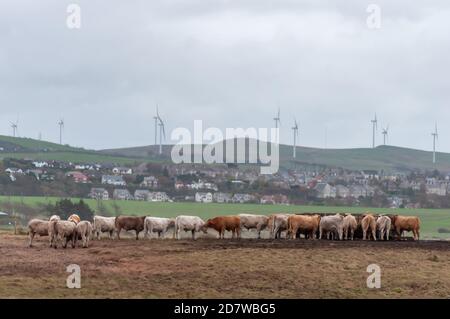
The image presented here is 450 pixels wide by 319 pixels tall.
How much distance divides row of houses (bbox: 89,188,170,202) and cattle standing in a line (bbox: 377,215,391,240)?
10981 centimetres

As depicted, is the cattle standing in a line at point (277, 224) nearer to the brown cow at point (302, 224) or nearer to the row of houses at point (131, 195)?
the brown cow at point (302, 224)

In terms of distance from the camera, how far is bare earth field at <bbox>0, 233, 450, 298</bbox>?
32438 millimetres

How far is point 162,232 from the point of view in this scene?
185 feet

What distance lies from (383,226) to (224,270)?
18924 millimetres

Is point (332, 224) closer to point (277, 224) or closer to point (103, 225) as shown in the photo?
point (277, 224)

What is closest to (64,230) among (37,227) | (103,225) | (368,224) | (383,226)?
(37,227)

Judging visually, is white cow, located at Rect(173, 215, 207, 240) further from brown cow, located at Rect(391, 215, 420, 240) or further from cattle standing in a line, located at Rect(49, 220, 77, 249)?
cattle standing in a line, located at Rect(49, 220, 77, 249)

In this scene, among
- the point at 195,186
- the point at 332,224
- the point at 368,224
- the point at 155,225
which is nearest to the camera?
the point at 332,224

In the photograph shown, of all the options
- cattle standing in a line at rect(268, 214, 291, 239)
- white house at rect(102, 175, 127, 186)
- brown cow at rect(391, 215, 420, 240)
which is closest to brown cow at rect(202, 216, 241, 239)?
cattle standing in a line at rect(268, 214, 291, 239)

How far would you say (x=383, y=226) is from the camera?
176 ft
